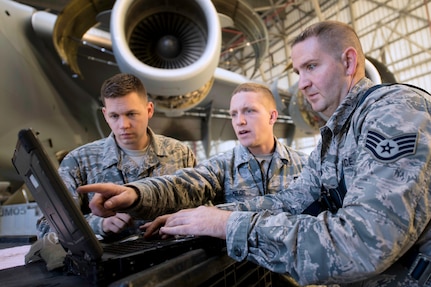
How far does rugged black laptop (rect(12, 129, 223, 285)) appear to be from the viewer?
2.05 feet

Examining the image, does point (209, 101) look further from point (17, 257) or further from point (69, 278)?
point (69, 278)

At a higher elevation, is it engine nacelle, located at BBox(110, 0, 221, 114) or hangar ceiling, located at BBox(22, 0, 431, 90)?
hangar ceiling, located at BBox(22, 0, 431, 90)

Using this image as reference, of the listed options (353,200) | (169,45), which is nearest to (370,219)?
(353,200)

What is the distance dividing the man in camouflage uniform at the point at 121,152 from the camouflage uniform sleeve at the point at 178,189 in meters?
0.36

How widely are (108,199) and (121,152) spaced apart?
755 mm

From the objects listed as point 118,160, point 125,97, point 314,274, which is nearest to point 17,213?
point 118,160

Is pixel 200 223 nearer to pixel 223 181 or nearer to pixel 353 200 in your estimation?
pixel 353 200

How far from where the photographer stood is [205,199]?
1.47 m

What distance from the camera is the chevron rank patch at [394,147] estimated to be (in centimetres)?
68

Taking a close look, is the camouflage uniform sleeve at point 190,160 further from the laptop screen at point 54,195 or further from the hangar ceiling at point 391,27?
the hangar ceiling at point 391,27

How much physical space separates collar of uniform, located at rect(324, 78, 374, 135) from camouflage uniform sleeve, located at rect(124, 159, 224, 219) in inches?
24.1

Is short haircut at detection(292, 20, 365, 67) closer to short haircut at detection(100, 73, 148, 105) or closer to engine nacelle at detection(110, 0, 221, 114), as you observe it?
short haircut at detection(100, 73, 148, 105)

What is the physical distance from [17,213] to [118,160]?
5.07 ft

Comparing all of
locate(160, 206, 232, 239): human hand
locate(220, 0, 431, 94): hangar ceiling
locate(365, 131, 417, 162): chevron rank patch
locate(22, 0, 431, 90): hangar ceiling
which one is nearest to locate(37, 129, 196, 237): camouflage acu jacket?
locate(160, 206, 232, 239): human hand
